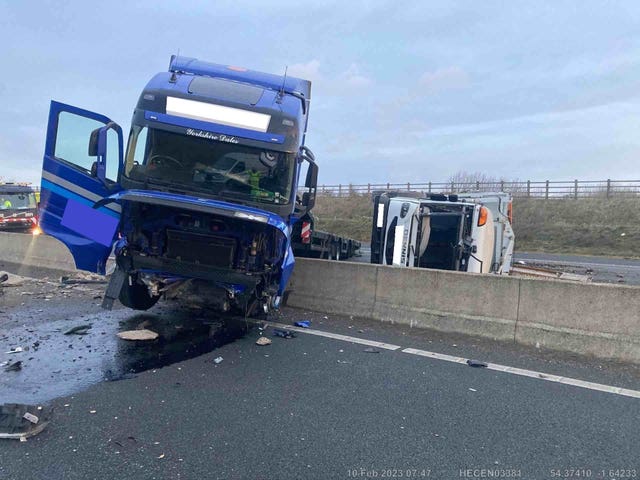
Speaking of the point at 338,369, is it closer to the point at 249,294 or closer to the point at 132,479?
the point at 249,294

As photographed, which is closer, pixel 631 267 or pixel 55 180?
pixel 55 180

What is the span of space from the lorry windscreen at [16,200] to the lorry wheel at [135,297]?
59.4 feet

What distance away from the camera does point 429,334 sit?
Answer: 6.91m

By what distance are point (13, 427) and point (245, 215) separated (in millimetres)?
2729

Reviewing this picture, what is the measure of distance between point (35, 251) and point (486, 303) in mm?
11625

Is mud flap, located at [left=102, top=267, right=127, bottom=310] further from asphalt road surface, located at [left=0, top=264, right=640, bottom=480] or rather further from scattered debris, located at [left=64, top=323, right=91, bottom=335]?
scattered debris, located at [left=64, top=323, right=91, bottom=335]

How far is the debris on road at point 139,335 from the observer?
618 centimetres

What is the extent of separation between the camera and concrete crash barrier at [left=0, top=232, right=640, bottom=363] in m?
5.95

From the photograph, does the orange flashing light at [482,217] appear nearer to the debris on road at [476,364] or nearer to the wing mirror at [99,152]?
the debris on road at [476,364]

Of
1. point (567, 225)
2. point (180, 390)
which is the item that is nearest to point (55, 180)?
point (180, 390)

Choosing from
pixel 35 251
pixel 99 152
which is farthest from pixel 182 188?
pixel 35 251

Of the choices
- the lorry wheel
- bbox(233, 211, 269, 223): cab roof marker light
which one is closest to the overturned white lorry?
the lorry wheel

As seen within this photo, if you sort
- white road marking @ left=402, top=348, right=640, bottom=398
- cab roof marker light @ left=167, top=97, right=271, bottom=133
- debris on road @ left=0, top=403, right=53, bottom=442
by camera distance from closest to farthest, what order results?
debris on road @ left=0, top=403, right=53, bottom=442 < white road marking @ left=402, top=348, right=640, bottom=398 < cab roof marker light @ left=167, top=97, right=271, bottom=133

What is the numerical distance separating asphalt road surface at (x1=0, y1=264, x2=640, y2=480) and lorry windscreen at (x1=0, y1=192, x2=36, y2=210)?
18.1 meters
